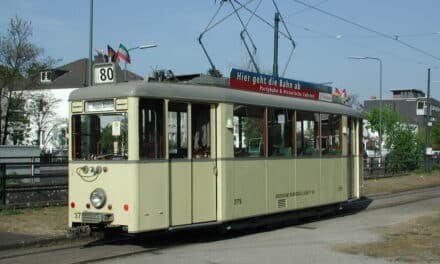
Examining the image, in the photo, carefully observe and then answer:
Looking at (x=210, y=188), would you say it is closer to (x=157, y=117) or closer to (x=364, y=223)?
(x=157, y=117)

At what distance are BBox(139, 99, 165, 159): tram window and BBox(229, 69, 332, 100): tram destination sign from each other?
2.23 meters

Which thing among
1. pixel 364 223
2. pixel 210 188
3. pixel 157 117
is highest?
pixel 157 117

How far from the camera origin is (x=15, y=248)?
1099cm

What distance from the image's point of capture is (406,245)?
1103 centimetres

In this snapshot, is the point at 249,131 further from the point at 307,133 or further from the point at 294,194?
the point at 307,133

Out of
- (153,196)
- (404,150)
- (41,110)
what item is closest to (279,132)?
(153,196)

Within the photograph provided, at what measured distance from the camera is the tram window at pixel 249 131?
12.4m

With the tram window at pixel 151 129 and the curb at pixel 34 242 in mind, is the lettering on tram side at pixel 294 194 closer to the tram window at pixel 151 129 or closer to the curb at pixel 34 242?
the tram window at pixel 151 129

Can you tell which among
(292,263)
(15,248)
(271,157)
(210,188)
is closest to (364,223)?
(271,157)

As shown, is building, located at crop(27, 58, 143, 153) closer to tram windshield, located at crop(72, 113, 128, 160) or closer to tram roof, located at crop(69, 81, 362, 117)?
tram roof, located at crop(69, 81, 362, 117)

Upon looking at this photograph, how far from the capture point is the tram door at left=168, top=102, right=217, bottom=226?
1109cm

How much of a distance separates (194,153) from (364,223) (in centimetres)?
538

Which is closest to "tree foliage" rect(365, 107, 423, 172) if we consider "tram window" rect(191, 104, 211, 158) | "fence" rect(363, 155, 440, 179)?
"fence" rect(363, 155, 440, 179)

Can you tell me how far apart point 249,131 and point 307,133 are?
2.29 metres
